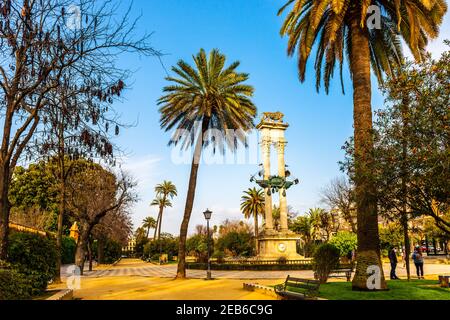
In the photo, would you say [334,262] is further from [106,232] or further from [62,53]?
[106,232]

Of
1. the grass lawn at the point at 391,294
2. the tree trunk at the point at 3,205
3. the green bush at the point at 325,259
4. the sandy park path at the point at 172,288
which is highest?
the tree trunk at the point at 3,205

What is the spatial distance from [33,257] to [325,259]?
10.6 metres

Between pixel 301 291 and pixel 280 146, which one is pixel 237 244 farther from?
pixel 301 291

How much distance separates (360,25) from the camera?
15.0 meters

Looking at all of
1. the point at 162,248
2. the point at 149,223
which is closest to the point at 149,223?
the point at 149,223

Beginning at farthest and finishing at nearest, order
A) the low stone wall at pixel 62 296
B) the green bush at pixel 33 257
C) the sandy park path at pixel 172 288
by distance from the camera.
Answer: the sandy park path at pixel 172 288 → the green bush at pixel 33 257 → the low stone wall at pixel 62 296

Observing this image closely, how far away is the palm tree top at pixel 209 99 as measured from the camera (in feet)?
82.4

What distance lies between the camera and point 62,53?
28.7 feet

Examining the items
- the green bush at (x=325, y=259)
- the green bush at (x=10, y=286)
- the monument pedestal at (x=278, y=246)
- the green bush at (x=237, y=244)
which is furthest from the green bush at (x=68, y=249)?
the green bush at (x=10, y=286)

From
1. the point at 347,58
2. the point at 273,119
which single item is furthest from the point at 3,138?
the point at 273,119

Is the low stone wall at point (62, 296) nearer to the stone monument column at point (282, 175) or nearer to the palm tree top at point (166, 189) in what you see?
the stone monument column at point (282, 175)

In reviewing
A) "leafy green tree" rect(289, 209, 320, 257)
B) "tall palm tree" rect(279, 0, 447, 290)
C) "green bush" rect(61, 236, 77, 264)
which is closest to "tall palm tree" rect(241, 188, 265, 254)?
"leafy green tree" rect(289, 209, 320, 257)

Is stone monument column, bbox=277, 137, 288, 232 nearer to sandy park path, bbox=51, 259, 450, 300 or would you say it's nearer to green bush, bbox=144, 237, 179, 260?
sandy park path, bbox=51, 259, 450, 300

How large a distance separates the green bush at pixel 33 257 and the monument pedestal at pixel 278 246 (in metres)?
22.1
